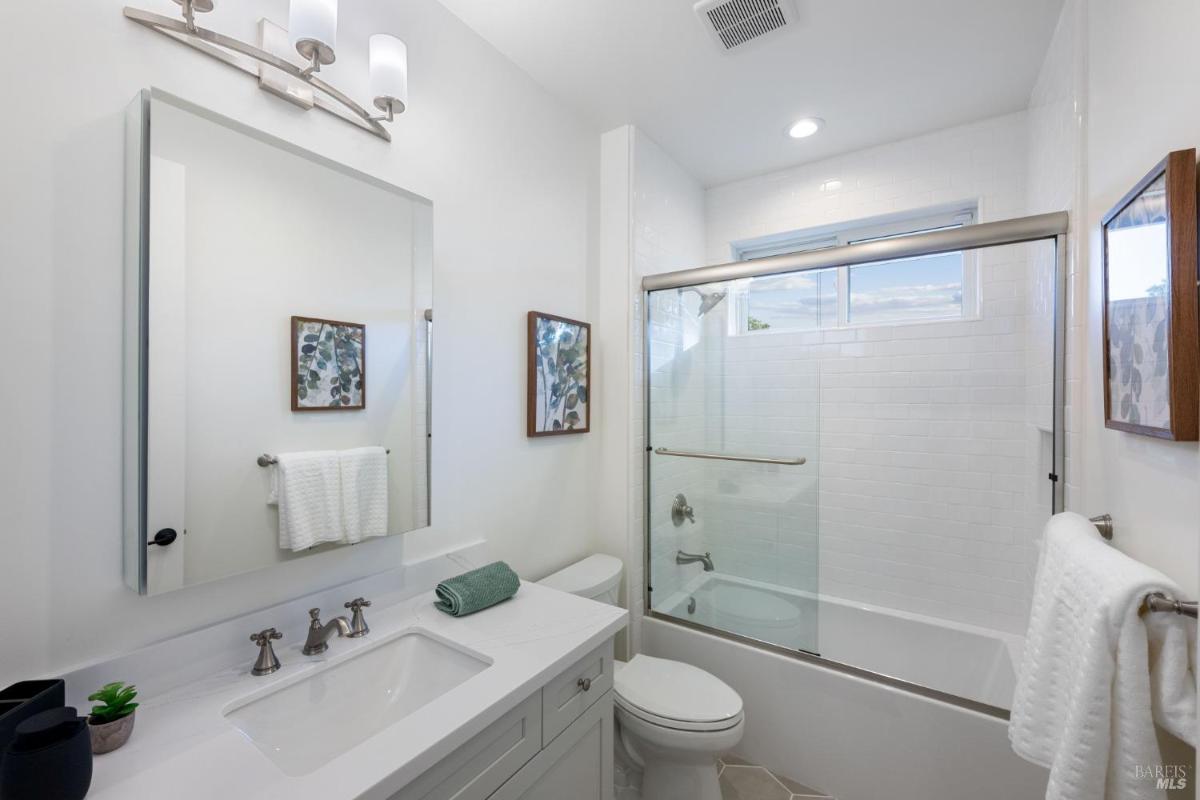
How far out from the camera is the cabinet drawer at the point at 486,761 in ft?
2.89

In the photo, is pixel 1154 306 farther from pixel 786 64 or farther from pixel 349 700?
pixel 349 700

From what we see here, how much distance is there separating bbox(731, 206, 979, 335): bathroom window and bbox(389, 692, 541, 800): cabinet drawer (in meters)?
1.64

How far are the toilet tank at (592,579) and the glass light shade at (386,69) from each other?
1550 mm

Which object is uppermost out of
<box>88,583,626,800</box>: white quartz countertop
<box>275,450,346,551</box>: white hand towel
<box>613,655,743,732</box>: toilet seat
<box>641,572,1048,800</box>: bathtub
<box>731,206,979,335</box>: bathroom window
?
<box>731,206,979,335</box>: bathroom window

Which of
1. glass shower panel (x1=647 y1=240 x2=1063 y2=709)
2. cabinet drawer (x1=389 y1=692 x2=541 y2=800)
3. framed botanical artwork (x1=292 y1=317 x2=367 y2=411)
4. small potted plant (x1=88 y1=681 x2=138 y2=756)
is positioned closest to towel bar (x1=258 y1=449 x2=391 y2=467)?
framed botanical artwork (x1=292 y1=317 x2=367 y2=411)

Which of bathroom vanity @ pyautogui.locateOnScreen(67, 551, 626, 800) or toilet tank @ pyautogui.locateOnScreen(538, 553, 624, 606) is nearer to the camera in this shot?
bathroom vanity @ pyautogui.locateOnScreen(67, 551, 626, 800)

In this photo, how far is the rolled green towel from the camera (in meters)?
1.34

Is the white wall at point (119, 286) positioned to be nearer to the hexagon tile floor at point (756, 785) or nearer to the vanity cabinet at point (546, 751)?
the vanity cabinet at point (546, 751)

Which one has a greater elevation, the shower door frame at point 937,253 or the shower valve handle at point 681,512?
the shower door frame at point 937,253

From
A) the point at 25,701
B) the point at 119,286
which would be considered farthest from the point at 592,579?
the point at 119,286

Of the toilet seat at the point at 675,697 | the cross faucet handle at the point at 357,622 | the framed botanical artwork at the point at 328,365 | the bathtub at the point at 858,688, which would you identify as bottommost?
the bathtub at the point at 858,688

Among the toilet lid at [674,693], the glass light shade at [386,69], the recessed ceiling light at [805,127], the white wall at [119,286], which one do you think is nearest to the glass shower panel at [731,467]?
the toilet lid at [674,693]

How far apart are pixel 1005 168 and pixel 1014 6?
825mm

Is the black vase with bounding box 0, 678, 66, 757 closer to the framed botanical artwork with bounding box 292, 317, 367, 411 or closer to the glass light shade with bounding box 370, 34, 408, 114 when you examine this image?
the framed botanical artwork with bounding box 292, 317, 367, 411
